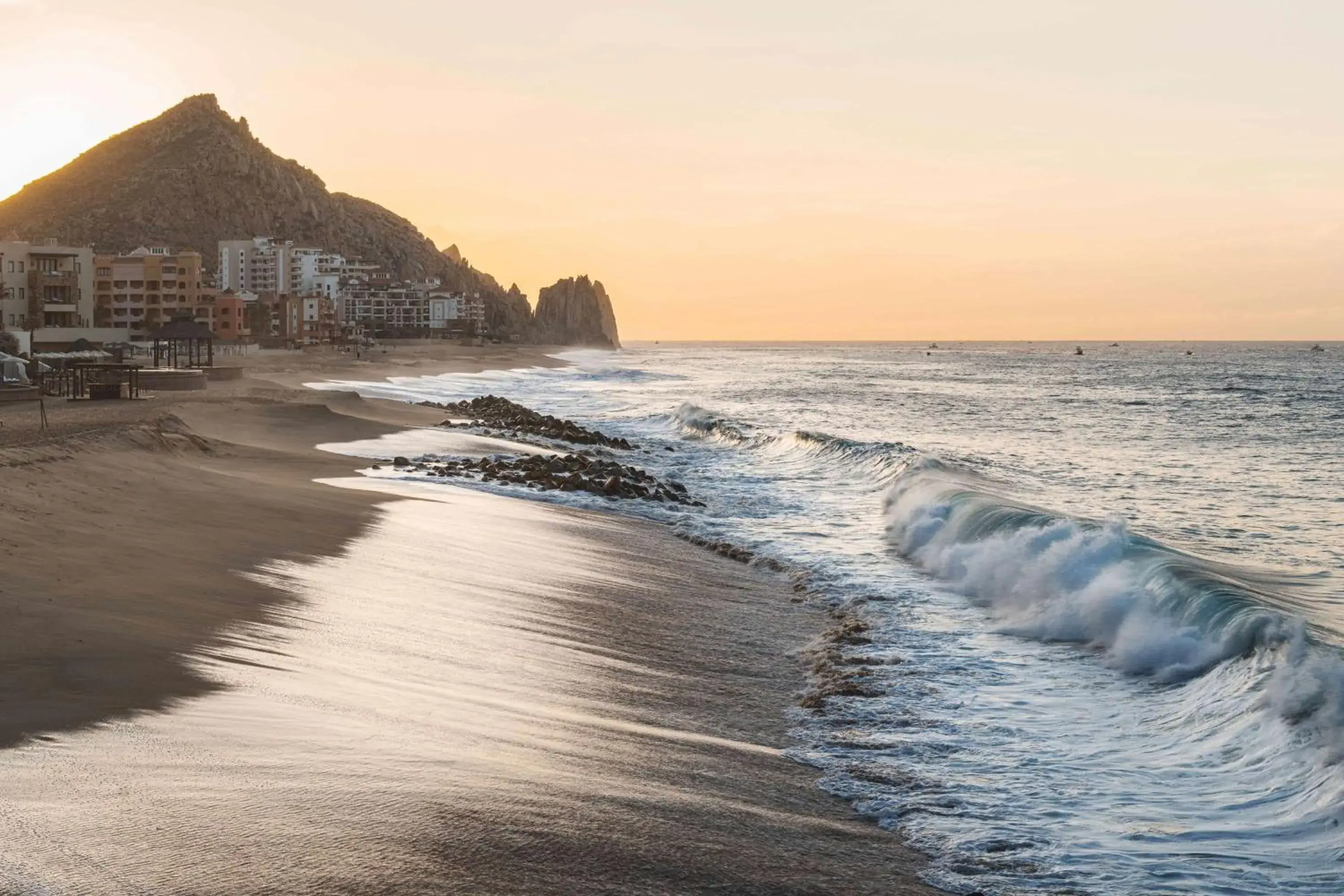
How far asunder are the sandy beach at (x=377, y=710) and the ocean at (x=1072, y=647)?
80cm

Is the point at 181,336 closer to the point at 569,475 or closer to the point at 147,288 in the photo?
the point at 569,475

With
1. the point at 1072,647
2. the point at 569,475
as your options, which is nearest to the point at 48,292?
the point at 569,475

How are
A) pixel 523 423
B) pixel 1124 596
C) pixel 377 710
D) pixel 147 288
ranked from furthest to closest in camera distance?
pixel 147 288, pixel 523 423, pixel 1124 596, pixel 377 710

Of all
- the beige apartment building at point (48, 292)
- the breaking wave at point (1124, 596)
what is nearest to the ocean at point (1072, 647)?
the breaking wave at point (1124, 596)

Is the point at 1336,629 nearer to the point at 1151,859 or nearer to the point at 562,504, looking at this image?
the point at 1151,859

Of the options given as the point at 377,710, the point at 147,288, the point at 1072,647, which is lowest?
the point at 1072,647

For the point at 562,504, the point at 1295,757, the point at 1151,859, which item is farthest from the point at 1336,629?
the point at 562,504

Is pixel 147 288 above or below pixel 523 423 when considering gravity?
above

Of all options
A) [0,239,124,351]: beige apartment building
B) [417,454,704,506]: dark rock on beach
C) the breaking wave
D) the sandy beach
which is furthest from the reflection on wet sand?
[0,239,124,351]: beige apartment building

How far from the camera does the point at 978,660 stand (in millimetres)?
11336

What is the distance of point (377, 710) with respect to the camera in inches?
294

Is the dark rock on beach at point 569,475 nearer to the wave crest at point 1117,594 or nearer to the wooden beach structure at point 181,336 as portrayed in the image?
the wave crest at point 1117,594

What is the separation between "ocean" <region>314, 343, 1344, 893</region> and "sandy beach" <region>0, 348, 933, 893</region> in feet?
2.63

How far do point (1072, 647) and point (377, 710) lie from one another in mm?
7897
